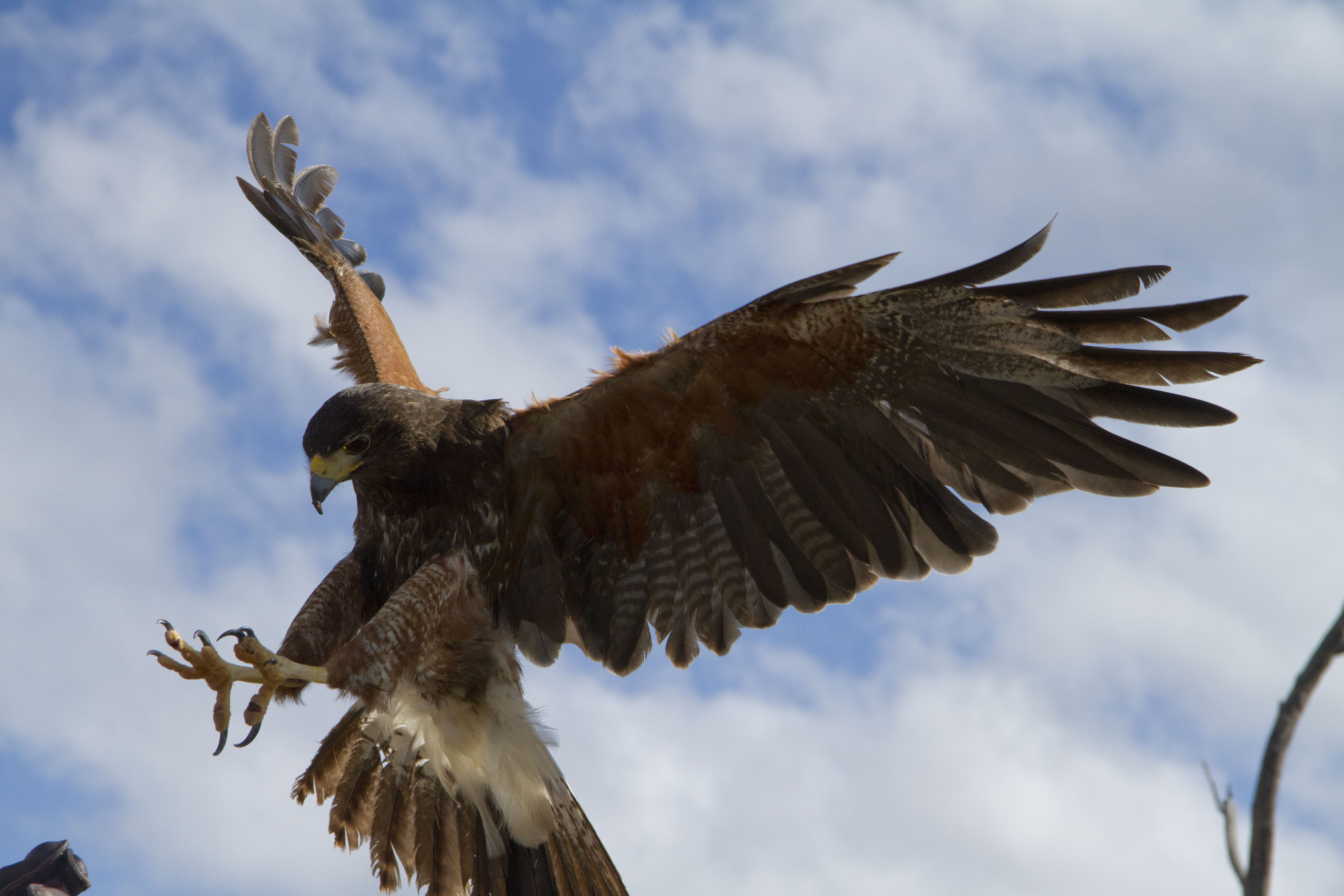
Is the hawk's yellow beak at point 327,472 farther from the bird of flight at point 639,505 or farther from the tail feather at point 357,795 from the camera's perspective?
the tail feather at point 357,795

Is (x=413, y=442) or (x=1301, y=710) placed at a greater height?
(x=413, y=442)

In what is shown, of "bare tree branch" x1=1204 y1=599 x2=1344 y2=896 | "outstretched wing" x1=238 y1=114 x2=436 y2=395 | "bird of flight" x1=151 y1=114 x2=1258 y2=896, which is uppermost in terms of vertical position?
"outstretched wing" x1=238 y1=114 x2=436 y2=395

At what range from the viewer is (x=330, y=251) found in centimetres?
741

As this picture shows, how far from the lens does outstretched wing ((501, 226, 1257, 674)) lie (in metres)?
4.45

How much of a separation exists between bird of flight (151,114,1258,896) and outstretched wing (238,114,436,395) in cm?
122

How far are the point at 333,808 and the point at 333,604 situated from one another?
0.94m

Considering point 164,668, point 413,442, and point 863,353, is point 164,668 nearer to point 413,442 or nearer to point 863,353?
point 413,442

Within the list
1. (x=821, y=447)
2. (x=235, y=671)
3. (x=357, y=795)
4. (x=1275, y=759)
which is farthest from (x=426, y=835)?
(x=1275, y=759)

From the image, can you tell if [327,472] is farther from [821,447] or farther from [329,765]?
[821,447]

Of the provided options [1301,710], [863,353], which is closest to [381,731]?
[863,353]

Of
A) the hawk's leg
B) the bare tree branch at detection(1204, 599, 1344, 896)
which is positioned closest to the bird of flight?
the hawk's leg

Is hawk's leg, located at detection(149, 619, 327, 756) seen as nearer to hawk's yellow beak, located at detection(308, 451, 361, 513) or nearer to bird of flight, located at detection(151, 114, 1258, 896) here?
bird of flight, located at detection(151, 114, 1258, 896)

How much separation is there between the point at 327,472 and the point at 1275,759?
403 cm

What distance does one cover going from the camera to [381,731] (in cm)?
508
